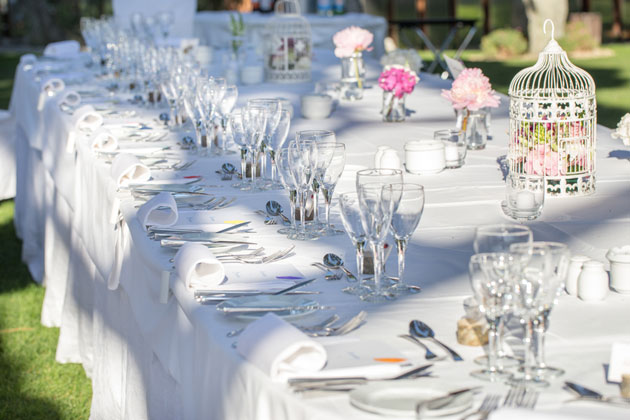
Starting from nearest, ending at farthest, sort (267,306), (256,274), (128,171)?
(267,306) → (256,274) → (128,171)

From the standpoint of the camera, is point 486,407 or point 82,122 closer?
point 486,407

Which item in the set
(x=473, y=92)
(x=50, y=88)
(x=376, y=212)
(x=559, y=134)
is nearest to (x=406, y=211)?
(x=376, y=212)

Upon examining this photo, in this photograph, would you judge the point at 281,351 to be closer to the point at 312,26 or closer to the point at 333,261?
the point at 333,261

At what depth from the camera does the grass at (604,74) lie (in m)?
9.81

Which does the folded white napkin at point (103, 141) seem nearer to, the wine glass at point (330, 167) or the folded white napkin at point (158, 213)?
the folded white napkin at point (158, 213)

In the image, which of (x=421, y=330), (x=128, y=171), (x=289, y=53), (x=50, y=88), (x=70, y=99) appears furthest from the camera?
(x=289, y=53)

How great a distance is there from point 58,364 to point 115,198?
1.57 m

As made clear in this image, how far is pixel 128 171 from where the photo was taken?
2.83 meters

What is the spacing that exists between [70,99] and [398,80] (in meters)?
1.62

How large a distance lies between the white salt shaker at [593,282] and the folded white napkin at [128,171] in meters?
1.48

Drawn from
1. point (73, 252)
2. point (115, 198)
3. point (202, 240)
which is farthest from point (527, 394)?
point (73, 252)

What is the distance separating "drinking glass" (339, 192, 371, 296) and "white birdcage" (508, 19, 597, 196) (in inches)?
39.6

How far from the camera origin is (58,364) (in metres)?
4.02

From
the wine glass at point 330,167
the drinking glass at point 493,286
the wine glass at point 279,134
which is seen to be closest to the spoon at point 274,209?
the wine glass at point 330,167
